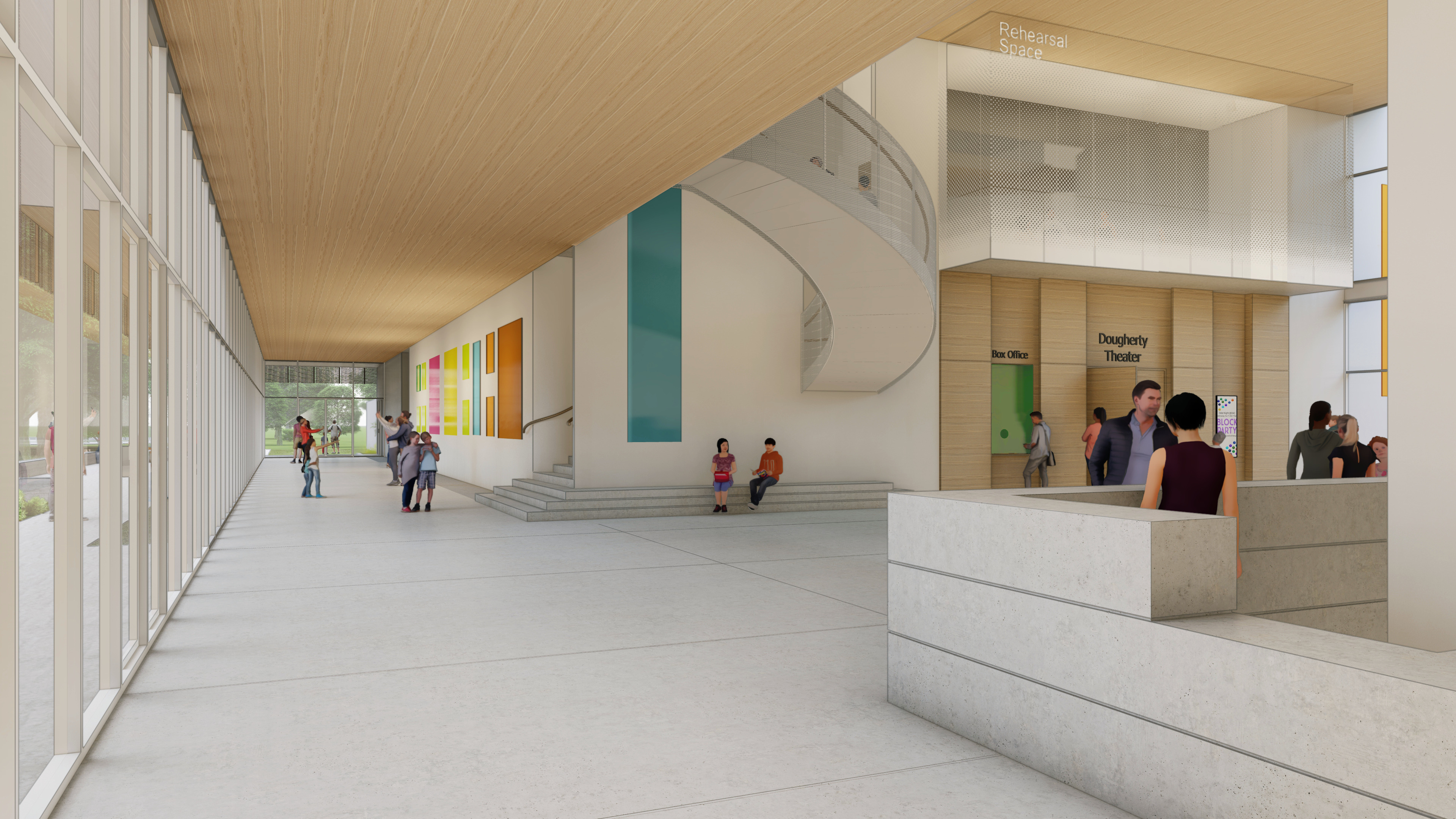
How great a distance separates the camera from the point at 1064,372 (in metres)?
17.5

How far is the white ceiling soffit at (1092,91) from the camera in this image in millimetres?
15469

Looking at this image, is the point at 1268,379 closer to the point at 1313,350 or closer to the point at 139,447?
the point at 1313,350

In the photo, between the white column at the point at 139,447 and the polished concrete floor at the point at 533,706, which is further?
the white column at the point at 139,447

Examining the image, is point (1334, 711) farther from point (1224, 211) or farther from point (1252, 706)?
point (1224, 211)

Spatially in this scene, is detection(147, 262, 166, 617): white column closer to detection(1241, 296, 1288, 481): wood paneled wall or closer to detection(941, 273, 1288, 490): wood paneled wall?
detection(941, 273, 1288, 490): wood paneled wall

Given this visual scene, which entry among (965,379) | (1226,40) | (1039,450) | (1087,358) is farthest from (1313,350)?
(965,379)

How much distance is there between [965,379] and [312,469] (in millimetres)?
12035

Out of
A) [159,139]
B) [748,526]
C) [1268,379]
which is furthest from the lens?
[1268,379]

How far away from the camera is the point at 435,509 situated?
14312mm

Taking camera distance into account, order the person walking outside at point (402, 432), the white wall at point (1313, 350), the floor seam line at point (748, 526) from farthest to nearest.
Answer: the white wall at point (1313, 350), the person walking outside at point (402, 432), the floor seam line at point (748, 526)

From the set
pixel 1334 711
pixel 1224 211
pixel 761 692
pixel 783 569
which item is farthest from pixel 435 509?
pixel 1224 211

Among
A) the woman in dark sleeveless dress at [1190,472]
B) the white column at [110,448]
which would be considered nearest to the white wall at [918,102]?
the woman in dark sleeveless dress at [1190,472]

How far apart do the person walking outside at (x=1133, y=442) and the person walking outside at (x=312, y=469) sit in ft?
45.8

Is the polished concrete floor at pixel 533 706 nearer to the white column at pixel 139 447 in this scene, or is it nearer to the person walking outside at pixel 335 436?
the white column at pixel 139 447
